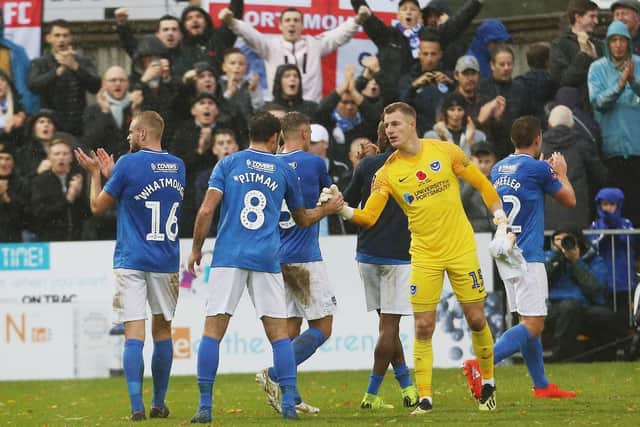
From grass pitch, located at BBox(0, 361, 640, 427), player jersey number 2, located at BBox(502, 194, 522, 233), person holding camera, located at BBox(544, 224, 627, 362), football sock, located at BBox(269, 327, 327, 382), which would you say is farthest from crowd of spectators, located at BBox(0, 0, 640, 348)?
football sock, located at BBox(269, 327, 327, 382)

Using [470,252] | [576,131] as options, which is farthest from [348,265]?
[470,252]

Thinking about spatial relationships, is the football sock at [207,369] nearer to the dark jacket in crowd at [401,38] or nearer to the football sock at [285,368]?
the football sock at [285,368]

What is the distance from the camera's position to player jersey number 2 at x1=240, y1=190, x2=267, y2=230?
1049 centimetres

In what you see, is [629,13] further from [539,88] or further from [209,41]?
[209,41]

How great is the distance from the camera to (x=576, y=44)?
18.3 metres

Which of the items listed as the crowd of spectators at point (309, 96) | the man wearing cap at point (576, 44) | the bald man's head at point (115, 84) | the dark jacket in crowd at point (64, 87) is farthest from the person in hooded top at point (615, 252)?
the dark jacket in crowd at point (64, 87)

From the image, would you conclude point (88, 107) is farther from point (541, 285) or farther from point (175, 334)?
point (541, 285)

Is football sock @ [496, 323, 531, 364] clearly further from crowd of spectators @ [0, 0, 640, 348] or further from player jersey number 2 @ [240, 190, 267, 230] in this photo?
crowd of spectators @ [0, 0, 640, 348]

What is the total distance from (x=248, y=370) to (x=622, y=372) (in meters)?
4.71

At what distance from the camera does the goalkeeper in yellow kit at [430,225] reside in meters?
10.8

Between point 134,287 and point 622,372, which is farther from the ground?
point 134,287

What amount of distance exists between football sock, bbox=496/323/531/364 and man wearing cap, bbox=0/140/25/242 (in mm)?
8021

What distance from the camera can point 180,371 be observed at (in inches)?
669

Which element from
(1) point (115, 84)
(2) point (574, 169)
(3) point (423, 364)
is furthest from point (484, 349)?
(1) point (115, 84)
